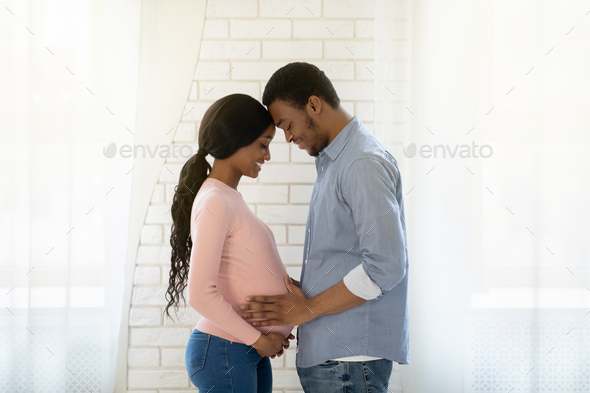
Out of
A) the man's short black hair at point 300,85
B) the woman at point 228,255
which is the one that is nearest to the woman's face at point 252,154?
the woman at point 228,255

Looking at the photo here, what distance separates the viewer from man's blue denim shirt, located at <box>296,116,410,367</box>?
1016 mm

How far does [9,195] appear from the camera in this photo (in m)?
1.72

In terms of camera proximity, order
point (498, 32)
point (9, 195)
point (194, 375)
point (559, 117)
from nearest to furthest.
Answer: point (194, 375)
point (559, 117)
point (498, 32)
point (9, 195)

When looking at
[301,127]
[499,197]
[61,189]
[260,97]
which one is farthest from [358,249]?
[61,189]

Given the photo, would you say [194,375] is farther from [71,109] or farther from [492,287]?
[71,109]

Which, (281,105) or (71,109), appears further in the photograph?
(71,109)

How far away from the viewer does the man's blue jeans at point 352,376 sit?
1090 mm

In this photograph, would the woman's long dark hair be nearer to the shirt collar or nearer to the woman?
the woman

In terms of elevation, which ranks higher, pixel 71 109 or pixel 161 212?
pixel 71 109

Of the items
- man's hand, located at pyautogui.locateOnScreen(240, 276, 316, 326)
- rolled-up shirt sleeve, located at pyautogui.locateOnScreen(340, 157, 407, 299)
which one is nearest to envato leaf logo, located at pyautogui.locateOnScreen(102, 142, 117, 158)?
man's hand, located at pyautogui.locateOnScreen(240, 276, 316, 326)

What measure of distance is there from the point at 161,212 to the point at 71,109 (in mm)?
536

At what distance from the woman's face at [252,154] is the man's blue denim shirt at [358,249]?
0.20 metres

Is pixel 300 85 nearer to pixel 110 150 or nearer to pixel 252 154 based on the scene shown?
pixel 252 154

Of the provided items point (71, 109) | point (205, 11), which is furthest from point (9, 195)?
point (205, 11)
